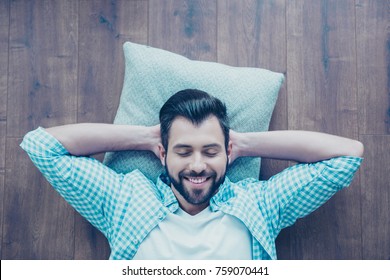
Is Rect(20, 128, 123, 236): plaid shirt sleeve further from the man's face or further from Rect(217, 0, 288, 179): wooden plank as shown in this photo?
Rect(217, 0, 288, 179): wooden plank

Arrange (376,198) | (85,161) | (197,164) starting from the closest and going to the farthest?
(197,164), (85,161), (376,198)

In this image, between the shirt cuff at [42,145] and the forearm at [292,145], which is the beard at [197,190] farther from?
the shirt cuff at [42,145]

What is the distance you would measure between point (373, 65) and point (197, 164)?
102 cm

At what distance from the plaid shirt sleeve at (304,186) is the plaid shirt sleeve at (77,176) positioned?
2.02ft

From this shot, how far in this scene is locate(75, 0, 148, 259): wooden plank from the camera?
1.76 m

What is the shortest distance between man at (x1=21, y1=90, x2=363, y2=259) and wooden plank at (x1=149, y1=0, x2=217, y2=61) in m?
0.38

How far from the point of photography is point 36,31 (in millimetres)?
1786

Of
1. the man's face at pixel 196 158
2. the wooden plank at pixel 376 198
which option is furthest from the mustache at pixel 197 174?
the wooden plank at pixel 376 198

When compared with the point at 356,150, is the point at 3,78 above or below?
above

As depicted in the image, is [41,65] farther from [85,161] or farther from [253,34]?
[253,34]

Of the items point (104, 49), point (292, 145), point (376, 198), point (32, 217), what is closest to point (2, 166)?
point (32, 217)

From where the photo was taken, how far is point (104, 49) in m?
1.78

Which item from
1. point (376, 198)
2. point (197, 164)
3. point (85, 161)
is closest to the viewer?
point (197, 164)
